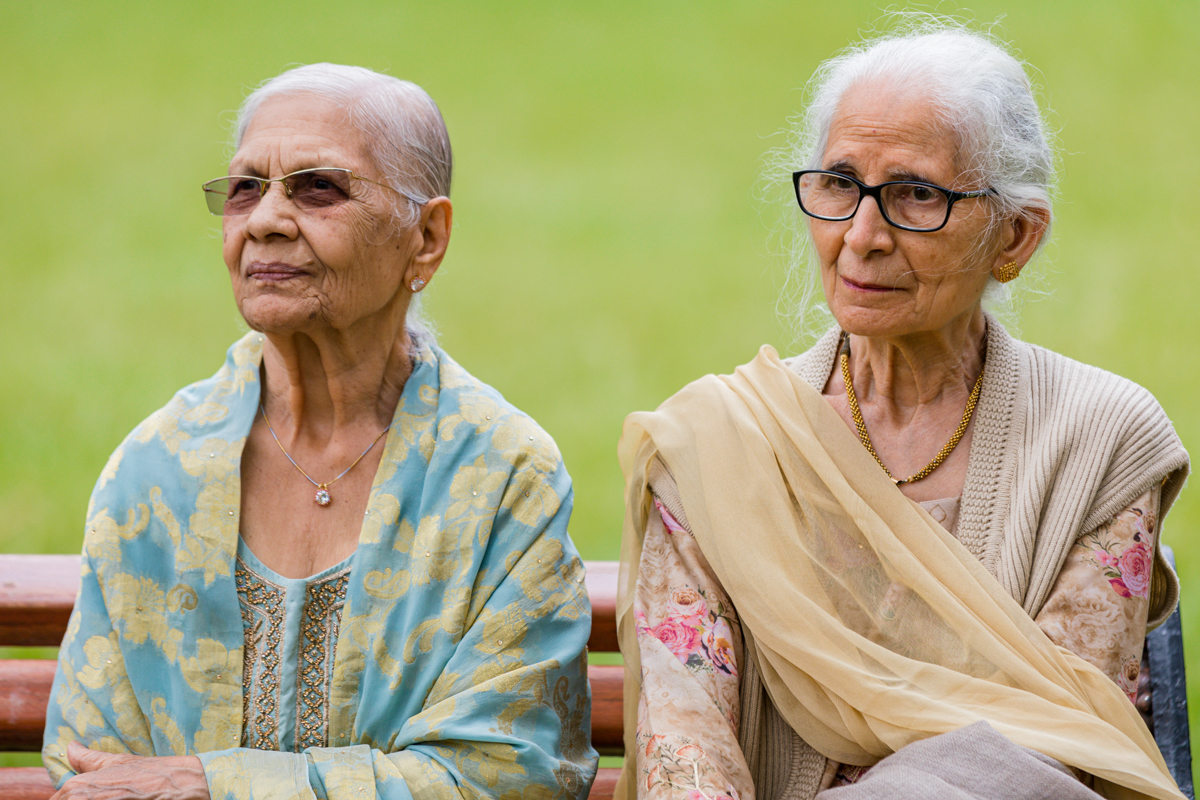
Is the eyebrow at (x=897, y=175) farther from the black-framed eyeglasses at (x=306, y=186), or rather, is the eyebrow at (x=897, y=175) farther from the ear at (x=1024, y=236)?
the black-framed eyeglasses at (x=306, y=186)

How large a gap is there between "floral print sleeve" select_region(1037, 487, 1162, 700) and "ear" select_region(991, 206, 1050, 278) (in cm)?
52

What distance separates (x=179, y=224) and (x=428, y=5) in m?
2.84

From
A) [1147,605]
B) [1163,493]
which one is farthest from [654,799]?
[1163,493]

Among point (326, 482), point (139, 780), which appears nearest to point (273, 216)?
point (326, 482)

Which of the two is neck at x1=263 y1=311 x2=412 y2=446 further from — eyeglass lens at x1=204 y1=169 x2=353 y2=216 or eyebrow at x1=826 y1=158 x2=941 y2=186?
eyebrow at x1=826 y1=158 x2=941 y2=186

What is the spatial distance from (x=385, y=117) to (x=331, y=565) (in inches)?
35.7

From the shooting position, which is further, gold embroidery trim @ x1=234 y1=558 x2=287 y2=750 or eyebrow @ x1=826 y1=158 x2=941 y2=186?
gold embroidery trim @ x1=234 y1=558 x2=287 y2=750

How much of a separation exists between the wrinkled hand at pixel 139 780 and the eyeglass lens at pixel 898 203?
5.16 ft

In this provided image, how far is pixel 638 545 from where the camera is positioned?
8.64 feet

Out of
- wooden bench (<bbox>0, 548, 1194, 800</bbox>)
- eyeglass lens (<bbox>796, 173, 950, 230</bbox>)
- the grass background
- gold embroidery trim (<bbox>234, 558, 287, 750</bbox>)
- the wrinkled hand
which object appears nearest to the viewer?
the wrinkled hand

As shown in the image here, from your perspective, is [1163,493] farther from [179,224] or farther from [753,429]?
[179,224]

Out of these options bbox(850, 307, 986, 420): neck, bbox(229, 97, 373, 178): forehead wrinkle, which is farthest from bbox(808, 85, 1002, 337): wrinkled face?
bbox(229, 97, 373, 178): forehead wrinkle

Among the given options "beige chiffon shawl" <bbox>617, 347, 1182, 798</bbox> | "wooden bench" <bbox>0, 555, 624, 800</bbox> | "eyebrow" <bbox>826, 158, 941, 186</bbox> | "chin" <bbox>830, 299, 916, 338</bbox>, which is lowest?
"wooden bench" <bbox>0, 555, 624, 800</bbox>

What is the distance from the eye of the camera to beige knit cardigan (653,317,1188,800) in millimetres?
2385
